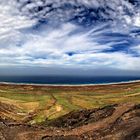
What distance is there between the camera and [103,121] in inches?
2030

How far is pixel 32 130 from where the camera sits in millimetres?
44688

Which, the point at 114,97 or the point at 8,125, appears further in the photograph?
the point at 114,97

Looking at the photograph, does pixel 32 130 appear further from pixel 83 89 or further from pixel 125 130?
pixel 83 89

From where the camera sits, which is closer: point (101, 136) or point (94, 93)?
point (101, 136)

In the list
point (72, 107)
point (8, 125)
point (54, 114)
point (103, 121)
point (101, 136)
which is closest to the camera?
point (101, 136)

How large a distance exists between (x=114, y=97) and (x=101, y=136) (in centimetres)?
6447

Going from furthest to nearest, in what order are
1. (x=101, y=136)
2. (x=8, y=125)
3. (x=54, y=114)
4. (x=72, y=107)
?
(x=72, y=107), (x=54, y=114), (x=8, y=125), (x=101, y=136)

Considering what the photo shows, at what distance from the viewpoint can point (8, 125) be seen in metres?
47.4

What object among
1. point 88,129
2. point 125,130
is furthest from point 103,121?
point 125,130

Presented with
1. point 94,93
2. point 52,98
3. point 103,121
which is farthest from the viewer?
point 94,93

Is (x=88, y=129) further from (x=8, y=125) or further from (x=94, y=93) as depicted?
(x=94, y=93)

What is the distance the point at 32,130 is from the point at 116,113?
16573mm

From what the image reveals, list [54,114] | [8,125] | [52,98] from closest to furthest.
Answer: [8,125] < [54,114] < [52,98]

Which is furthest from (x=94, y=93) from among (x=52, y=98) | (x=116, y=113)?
(x=116, y=113)
